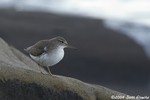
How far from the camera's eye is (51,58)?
41.8 feet

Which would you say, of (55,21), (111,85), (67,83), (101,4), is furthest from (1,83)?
(101,4)

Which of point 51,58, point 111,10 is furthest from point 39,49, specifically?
point 111,10

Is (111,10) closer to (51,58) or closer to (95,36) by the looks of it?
(95,36)

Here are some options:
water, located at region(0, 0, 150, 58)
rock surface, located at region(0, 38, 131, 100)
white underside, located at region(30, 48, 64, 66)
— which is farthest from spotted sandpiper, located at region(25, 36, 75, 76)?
water, located at region(0, 0, 150, 58)

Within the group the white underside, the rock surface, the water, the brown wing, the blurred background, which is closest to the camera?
the rock surface

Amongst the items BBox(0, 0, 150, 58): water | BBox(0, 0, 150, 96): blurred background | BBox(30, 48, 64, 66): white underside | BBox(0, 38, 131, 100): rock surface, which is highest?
BBox(0, 0, 150, 58): water

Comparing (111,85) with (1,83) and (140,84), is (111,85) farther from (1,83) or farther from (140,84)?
(1,83)

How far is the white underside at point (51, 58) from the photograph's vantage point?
1271 cm

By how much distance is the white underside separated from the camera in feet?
41.7

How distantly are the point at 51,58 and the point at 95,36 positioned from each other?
44.0ft

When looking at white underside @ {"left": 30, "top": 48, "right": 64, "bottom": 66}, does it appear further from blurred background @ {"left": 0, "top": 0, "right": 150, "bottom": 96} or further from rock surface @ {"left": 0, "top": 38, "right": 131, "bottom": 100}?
blurred background @ {"left": 0, "top": 0, "right": 150, "bottom": 96}

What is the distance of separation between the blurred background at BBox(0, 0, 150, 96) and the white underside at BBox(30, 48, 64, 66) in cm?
783

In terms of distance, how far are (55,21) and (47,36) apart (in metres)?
2.99

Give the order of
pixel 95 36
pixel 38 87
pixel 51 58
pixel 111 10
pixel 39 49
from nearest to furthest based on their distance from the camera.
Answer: pixel 38 87, pixel 51 58, pixel 39 49, pixel 95 36, pixel 111 10
